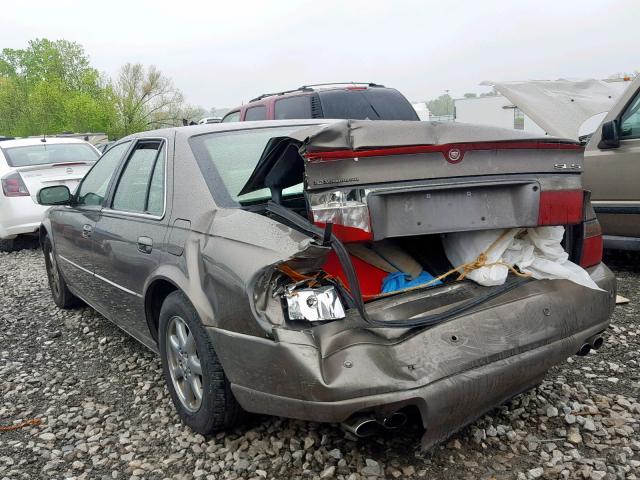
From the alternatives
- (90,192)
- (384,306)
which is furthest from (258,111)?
(384,306)

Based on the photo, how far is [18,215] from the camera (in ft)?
28.0

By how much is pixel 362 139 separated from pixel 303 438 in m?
1.47

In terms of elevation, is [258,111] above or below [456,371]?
above

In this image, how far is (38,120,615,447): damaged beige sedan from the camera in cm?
228

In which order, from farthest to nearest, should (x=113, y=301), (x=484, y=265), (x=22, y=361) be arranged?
1. (x=22, y=361)
2. (x=113, y=301)
3. (x=484, y=265)

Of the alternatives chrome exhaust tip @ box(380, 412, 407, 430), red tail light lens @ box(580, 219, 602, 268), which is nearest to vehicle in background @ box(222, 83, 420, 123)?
red tail light lens @ box(580, 219, 602, 268)

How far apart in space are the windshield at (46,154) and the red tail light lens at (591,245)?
26.3 feet

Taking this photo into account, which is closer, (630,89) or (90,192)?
(90,192)

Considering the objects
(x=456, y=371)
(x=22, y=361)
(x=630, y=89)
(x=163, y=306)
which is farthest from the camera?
(x=630, y=89)

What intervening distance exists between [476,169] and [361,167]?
0.53m

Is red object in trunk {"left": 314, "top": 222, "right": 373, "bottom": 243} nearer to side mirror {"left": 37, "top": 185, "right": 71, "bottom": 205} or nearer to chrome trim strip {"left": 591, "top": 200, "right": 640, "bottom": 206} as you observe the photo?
side mirror {"left": 37, "top": 185, "right": 71, "bottom": 205}

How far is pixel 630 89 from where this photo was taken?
5062mm

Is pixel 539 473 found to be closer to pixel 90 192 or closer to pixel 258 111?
pixel 90 192

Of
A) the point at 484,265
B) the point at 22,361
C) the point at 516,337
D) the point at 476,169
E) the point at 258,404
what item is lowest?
the point at 22,361
